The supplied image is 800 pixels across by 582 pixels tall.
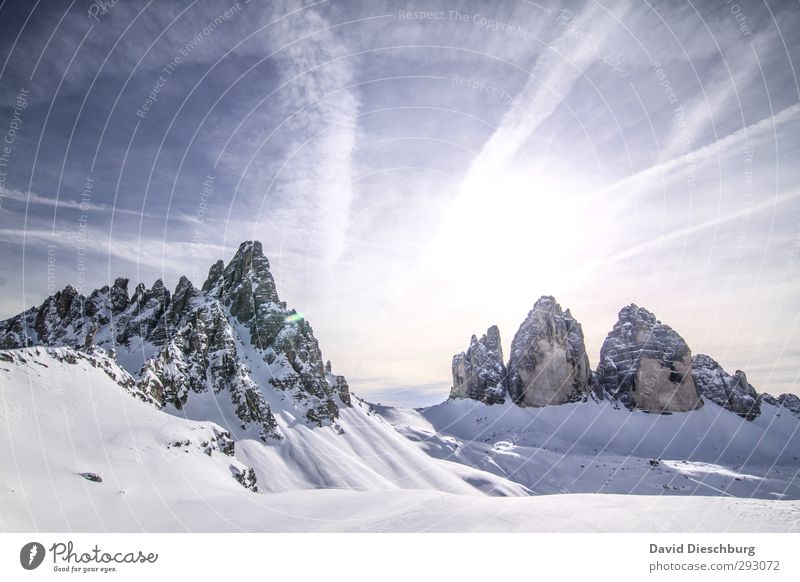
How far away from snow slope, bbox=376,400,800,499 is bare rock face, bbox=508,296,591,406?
5049 millimetres

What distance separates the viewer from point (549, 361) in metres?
137

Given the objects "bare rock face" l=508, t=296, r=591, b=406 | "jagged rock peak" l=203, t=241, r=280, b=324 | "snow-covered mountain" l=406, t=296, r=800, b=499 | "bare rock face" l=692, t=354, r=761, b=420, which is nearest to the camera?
"jagged rock peak" l=203, t=241, r=280, b=324

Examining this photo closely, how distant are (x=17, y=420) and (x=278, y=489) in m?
35.3

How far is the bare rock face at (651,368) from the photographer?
423 ft

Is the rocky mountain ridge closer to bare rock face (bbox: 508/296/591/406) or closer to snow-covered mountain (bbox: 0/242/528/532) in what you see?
bare rock face (bbox: 508/296/591/406)

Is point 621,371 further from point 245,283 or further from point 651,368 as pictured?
point 245,283

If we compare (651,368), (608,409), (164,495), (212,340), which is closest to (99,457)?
(164,495)

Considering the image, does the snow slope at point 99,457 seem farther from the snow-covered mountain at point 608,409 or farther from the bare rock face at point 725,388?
the bare rock face at point 725,388

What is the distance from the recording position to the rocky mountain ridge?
13000cm

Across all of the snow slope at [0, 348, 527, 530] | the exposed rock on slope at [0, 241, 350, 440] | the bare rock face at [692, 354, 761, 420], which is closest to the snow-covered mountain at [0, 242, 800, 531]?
the snow slope at [0, 348, 527, 530]

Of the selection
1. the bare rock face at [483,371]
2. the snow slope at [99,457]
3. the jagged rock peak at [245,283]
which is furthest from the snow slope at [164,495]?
the bare rock face at [483,371]
